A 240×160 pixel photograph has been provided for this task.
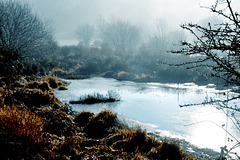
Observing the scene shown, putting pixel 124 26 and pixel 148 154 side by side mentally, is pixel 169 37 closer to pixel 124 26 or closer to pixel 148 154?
pixel 124 26

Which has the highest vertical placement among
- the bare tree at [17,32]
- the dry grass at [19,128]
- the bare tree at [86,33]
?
the bare tree at [86,33]

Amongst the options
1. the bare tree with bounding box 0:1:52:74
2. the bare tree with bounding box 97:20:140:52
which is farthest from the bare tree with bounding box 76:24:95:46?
the bare tree with bounding box 0:1:52:74

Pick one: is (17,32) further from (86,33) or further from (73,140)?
(86,33)

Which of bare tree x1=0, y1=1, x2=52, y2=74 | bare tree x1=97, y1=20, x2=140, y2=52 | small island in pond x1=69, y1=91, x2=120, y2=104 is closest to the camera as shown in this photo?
small island in pond x1=69, y1=91, x2=120, y2=104

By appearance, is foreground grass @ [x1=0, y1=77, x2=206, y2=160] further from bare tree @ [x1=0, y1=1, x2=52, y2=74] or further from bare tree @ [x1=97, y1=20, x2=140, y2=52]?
bare tree @ [x1=97, y1=20, x2=140, y2=52]

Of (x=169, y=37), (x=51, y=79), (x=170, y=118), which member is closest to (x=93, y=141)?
(x=170, y=118)

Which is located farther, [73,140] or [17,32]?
[17,32]

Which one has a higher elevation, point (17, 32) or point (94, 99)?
point (17, 32)

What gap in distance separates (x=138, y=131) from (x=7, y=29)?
18609mm

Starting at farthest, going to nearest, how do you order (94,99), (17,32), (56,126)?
1. (17,32)
2. (94,99)
3. (56,126)

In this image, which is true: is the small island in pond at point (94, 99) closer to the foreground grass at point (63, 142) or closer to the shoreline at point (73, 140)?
the shoreline at point (73, 140)

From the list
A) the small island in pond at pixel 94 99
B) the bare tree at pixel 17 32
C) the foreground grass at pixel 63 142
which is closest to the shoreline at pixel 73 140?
the foreground grass at pixel 63 142

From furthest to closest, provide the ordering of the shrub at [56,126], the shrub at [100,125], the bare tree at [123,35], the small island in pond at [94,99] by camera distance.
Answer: the bare tree at [123,35], the small island in pond at [94,99], the shrub at [100,125], the shrub at [56,126]

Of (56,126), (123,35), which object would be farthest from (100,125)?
(123,35)
